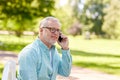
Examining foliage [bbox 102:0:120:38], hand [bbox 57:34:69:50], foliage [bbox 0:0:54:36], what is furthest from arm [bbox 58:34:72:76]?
foliage [bbox 102:0:120:38]

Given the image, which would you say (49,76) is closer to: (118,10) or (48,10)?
(48,10)

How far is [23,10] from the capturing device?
30.2 meters

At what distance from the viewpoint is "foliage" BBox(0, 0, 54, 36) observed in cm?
2991

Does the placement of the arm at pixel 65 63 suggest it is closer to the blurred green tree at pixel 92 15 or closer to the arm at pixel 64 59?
the arm at pixel 64 59

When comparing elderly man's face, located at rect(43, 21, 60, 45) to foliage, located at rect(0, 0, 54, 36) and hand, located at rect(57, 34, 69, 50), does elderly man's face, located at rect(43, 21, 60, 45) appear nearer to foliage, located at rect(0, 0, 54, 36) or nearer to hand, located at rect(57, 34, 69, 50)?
hand, located at rect(57, 34, 69, 50)

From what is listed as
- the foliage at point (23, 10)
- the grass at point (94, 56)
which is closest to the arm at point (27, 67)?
the grass at point (94, 56)

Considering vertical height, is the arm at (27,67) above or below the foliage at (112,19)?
above

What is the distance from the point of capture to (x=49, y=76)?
4.31 metres

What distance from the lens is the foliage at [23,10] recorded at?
2991 cm

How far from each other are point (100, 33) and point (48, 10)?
57586mm

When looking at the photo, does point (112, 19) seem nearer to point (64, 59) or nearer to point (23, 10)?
point (23, 10)

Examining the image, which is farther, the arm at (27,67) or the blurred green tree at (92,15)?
the blurred green tree at (92,15)

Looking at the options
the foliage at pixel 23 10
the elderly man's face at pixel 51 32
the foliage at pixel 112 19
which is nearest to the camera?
the elderly man's face at pixel 51 32

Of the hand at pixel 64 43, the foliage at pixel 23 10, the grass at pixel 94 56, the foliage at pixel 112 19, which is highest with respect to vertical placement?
the hand at pixel 64 43
